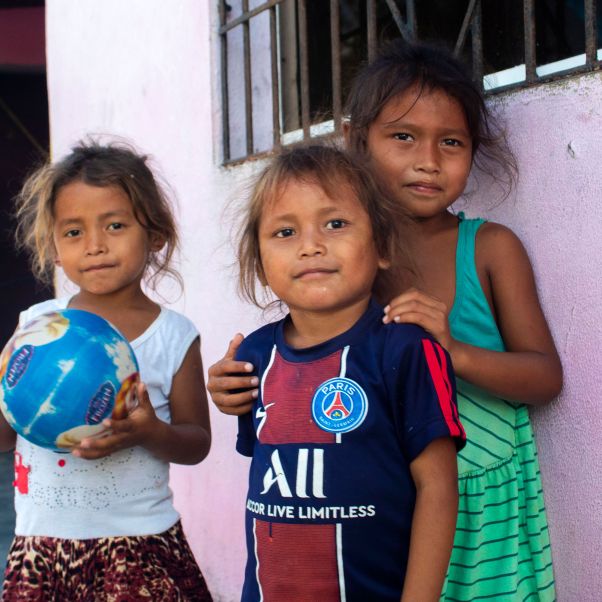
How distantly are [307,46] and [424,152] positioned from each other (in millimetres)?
1126

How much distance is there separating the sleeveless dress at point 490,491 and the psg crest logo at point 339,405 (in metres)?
0.40

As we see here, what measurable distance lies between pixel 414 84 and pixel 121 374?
0.96m

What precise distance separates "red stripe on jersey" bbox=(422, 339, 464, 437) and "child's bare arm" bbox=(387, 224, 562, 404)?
0.26 feet

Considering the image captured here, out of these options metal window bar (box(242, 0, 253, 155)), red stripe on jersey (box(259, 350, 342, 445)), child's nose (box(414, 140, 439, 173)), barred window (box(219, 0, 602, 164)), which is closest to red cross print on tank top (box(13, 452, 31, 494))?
red stripe on jersey (box(259, 350, 342, 445))

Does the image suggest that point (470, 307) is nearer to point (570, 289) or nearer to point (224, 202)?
point (570, 289)

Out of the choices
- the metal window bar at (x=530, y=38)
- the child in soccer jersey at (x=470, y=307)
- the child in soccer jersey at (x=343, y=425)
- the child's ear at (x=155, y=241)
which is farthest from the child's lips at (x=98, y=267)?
the metal window bar at (x=530, y=38)

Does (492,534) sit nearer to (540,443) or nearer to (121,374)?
(540,443)

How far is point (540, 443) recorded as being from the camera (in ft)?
6.94

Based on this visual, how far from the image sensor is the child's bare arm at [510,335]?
181 cm

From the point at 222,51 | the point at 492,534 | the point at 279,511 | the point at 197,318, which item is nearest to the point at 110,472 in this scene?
the point at 279,511

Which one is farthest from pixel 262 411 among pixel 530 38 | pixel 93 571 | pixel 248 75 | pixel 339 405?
pixel 248 75

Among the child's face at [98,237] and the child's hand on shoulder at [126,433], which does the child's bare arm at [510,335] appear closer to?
the child's hand on shoulder at [126,433]

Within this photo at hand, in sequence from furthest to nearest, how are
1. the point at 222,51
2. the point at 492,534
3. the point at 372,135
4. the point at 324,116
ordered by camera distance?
the point at 222,51
the point at 324,116
the point at 372,135
the point at 492,534

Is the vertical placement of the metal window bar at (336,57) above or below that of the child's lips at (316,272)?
above
